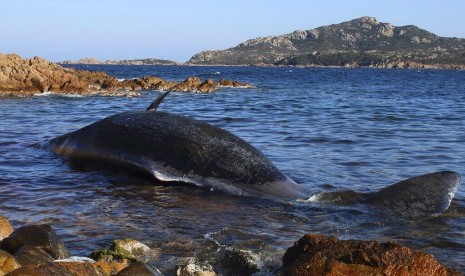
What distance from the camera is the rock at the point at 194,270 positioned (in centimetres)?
469

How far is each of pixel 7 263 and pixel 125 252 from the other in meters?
1.23

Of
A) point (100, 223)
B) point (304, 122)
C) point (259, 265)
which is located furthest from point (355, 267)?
point (304, 122)

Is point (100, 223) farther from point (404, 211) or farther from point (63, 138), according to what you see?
point (404, 211)

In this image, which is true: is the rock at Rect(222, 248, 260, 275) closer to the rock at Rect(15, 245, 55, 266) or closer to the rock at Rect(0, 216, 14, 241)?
the rock at Rect(15, 245, 55, 266)

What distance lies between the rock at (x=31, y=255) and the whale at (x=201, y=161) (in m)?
2.53

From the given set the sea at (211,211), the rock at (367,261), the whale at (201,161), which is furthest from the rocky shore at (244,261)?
the whale at (201,161)

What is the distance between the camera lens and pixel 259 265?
4.92m

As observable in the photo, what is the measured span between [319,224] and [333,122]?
544 inches

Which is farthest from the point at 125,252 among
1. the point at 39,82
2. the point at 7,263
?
the point at 39,82

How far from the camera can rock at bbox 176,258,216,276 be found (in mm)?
4688

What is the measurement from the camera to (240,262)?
16.4 ft

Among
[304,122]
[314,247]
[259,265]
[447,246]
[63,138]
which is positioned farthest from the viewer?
[304,122]

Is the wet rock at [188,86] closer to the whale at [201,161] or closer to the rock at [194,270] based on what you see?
the whale at [201,161]

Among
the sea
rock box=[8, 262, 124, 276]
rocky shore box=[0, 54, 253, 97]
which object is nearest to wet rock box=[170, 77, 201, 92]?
rocky shore box=[0, 54, 253, 97]
